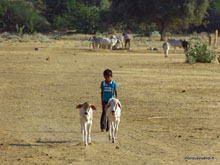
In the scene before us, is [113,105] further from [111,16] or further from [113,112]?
[111,16]

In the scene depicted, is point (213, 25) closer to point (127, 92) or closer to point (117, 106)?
point (127, 92)

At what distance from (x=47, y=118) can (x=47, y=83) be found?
642 cm

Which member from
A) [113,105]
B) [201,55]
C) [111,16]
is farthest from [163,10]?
[113,105]

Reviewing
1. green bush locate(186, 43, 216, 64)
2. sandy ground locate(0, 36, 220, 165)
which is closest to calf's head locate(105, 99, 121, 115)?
sandy ground locate(0, 36, 220, 165)

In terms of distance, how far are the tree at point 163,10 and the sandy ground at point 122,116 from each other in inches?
1018

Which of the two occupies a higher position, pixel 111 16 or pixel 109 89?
pixel 111 16

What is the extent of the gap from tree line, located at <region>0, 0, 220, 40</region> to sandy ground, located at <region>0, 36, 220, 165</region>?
2674cm

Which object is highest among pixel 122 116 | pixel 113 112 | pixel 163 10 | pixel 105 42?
pixel 163 10

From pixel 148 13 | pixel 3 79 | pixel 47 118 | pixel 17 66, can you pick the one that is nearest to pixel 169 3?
pixel 148 13

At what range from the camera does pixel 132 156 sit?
8.06 m

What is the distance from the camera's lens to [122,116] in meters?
11.9

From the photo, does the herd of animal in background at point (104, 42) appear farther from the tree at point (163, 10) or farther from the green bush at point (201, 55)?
the tree at point (163, 10)

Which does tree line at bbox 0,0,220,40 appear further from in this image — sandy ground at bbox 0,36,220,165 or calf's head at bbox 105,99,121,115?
calf's head at bbox 105,99,121,115

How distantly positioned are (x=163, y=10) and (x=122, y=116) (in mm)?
37596
